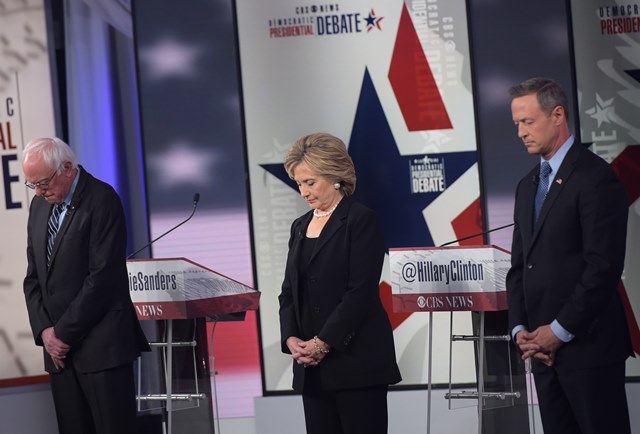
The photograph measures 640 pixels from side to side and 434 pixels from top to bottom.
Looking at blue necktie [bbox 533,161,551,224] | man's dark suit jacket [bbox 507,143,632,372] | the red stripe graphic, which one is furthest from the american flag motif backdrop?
man's dark suit jacket [bbox 507,143,632,372]

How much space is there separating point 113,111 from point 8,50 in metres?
0.89

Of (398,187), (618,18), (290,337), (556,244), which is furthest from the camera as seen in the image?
(398,187)

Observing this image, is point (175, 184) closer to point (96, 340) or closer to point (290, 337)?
point (96, 340)

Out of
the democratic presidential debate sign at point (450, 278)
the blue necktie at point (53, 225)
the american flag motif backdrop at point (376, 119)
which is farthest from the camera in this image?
the american flag motif backdrop at point (376, 119)

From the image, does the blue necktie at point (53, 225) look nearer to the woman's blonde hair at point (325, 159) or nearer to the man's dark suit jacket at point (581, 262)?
the woman's blonde hair at point (325, 159)

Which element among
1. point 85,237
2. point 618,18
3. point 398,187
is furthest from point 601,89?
point 85,237

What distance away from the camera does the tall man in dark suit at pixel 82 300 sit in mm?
4277

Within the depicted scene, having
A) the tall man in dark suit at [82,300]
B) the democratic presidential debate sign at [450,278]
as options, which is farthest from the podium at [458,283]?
the tall man in dark suit at [82,300]

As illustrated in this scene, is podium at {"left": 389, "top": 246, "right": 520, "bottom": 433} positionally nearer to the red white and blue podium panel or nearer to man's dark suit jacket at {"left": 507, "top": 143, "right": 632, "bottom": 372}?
the red white and blue podium panel

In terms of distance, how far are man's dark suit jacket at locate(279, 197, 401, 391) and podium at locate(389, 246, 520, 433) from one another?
101cm

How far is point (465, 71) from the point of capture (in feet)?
20.9

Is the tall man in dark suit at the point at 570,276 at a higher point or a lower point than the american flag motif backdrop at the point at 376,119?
lower

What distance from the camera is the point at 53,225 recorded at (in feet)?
14.6

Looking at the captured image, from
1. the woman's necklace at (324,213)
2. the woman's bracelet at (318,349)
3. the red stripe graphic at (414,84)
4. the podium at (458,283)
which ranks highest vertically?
the red stripe graphic at (414,84)
